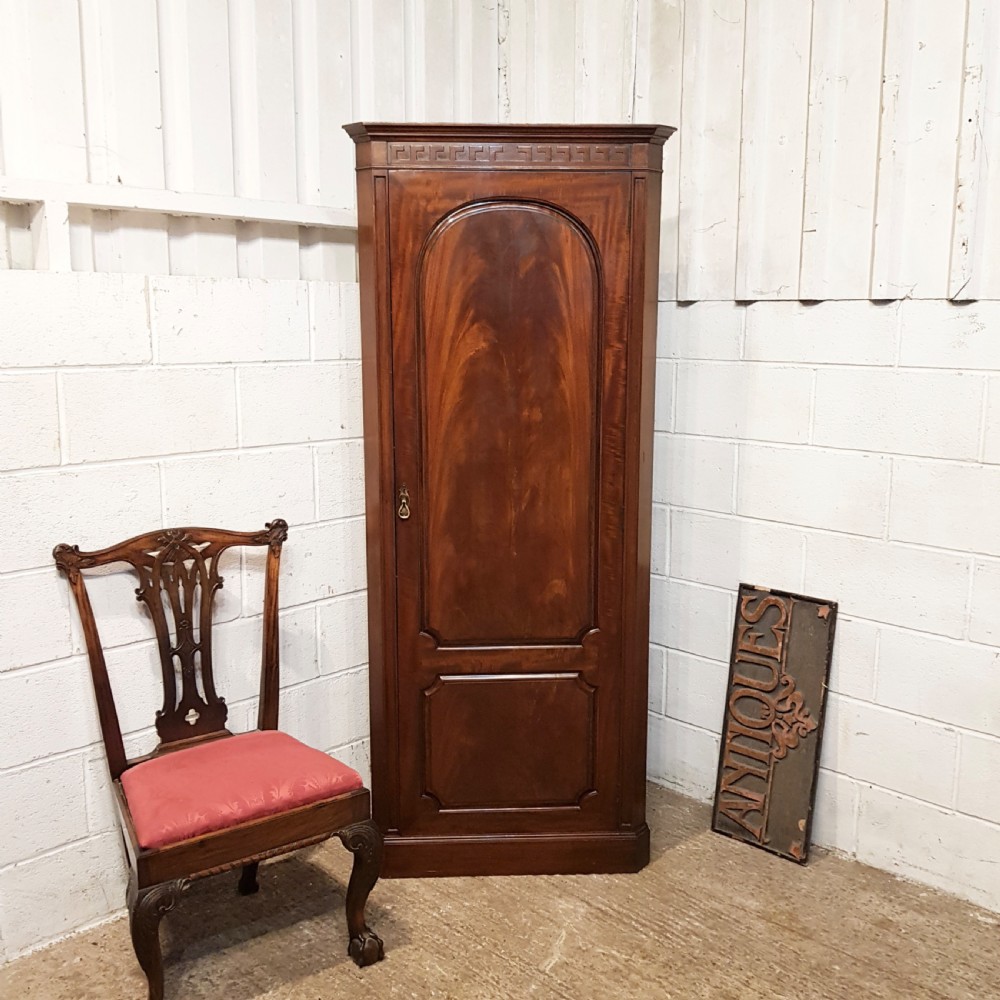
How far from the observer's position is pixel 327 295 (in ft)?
9.44

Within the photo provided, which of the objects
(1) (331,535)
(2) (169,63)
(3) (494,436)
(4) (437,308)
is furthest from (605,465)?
(2) (169,63)

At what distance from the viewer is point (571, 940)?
2.51 m

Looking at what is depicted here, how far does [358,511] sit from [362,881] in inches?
41.8

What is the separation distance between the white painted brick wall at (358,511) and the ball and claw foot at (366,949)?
0.66 meters

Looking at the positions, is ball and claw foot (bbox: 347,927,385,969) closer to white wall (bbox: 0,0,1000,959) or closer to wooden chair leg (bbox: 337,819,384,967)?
wooden chair leg (bbox: 337,819,384,967)

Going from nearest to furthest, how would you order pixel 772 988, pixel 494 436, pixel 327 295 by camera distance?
1. pixel 772 988
2. pixel 494 436
3. pixel 327 295

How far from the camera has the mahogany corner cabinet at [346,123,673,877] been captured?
8.41 ft

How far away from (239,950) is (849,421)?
2.05m

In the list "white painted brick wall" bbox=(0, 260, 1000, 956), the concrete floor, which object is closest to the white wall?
"white painted brick wall" bbox=(0, 260, 1000, 956)

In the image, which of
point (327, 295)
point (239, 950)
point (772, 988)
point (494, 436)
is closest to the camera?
point (772, 988)

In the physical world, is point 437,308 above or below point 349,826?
above

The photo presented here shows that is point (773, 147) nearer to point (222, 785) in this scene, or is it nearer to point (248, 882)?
point (222, 785)

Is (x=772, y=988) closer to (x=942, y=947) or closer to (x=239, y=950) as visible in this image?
(x=942, y=947)

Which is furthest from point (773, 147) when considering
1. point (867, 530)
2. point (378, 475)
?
point (378, 475)
